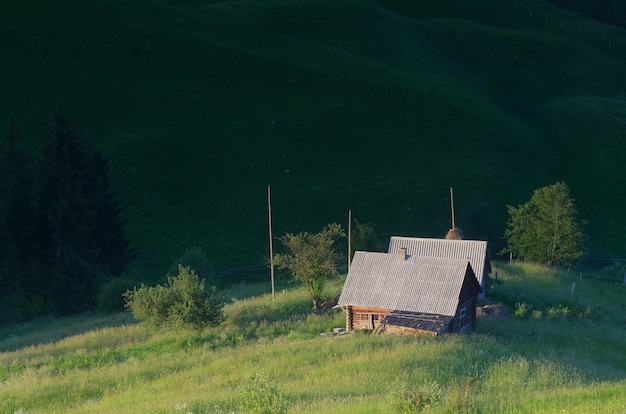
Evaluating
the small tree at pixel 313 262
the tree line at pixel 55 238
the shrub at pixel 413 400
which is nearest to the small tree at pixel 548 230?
the small tree at pixel 313 262

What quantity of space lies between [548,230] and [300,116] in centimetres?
3254

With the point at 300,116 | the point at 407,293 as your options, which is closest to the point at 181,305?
the point at 407,293

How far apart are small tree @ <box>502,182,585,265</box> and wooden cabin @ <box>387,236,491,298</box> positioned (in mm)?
13637

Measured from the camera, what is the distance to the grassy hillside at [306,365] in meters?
17.4

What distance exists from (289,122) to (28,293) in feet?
122

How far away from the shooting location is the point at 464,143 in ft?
249

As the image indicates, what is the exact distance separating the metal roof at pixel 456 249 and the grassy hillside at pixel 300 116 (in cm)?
1670

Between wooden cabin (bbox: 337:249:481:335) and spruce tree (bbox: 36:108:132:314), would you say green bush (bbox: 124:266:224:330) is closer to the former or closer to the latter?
wooden cabin (bbox: 337:249:481:335)

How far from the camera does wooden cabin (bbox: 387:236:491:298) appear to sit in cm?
4031

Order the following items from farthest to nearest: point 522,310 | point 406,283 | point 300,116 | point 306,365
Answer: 1. point 300,116
2. point 522,310
3. point 406,283
4. point 306,365

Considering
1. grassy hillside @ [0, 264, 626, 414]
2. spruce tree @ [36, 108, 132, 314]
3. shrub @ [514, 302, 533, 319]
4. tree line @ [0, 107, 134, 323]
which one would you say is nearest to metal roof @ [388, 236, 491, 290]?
shrub @ [514, 302, 533, 319]

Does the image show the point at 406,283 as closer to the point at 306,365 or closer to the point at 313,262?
the point at 313,262

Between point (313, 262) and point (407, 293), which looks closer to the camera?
point (407, 293)

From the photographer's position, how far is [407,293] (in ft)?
108
